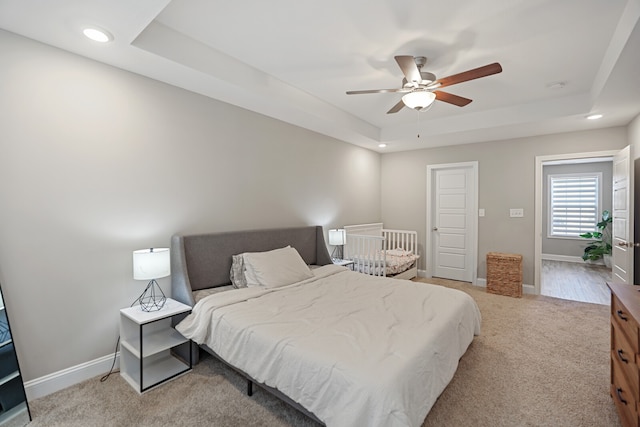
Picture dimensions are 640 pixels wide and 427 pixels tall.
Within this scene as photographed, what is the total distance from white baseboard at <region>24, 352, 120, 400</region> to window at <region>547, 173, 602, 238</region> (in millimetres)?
8932

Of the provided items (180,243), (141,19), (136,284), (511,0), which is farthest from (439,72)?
(136,284)

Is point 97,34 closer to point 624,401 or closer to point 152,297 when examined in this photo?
point 152,297

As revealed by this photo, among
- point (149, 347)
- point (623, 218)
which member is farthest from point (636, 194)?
point (149, 347)

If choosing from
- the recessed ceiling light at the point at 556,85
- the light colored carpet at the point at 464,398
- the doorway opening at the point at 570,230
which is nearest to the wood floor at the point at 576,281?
the doorway opening at the point at 570,230

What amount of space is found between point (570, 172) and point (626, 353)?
696 centimetres

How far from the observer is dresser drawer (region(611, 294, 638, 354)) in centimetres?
154

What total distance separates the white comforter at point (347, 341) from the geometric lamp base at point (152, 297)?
34 centimetres

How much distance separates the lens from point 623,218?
3508mm

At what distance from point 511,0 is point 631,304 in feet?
6.41

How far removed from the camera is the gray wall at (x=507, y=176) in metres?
4.28

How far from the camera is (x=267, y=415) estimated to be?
1.94 metres

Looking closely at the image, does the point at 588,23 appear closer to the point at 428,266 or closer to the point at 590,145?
the point at 590,145

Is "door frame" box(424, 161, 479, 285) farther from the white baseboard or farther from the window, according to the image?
the white baseboard

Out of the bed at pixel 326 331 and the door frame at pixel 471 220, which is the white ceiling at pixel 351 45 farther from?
the bed at pixel 326 331
